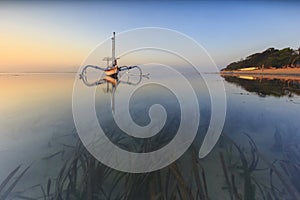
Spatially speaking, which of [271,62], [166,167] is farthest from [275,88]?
[271,62]

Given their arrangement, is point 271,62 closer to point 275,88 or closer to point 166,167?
point 275,88

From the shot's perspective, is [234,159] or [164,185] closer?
[164,185]

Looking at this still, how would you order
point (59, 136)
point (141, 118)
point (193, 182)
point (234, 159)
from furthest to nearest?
point (141, 118), point (59, 136), point (234, 159), point (193, 182)

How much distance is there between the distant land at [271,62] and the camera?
16703 millimetres

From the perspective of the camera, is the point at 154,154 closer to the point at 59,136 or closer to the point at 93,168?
the point at 93,168

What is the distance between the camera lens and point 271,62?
20.1m

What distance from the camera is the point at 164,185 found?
980mm

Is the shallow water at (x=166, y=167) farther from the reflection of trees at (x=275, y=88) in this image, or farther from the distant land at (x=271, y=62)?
the distant land at (x=271, y=62)

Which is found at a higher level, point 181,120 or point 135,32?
point 135,32

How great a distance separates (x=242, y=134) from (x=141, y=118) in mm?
1006

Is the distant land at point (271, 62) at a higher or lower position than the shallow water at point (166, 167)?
higher

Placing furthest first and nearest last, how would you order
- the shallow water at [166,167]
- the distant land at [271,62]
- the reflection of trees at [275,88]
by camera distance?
the distant land at [271,62] < the reflection of trees at [275,88] < the shallow water at [166,167]

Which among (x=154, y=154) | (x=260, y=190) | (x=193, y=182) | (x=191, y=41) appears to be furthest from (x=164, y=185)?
(x=191, y=41)

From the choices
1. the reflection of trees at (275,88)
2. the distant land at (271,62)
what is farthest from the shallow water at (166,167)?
the distant land at (271,62)
